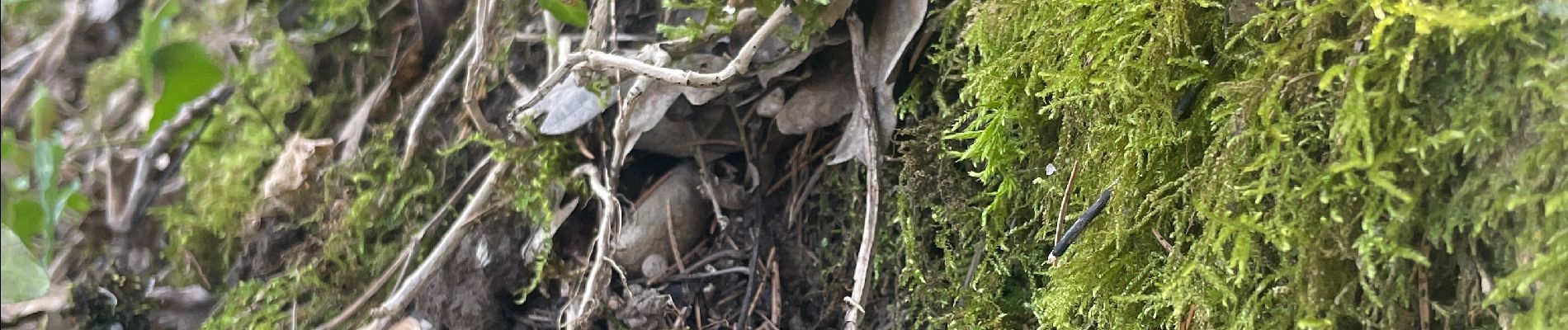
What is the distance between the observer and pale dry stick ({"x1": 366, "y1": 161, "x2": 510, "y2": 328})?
1268mm

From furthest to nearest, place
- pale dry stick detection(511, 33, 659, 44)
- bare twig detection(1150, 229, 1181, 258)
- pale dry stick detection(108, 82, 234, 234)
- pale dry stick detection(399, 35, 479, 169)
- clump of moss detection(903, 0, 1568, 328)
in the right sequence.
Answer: pale dry stick detection(108, 82, 234, 234), pale dry stick detection(399, 35, 479, 169), pale dry stick detection(511, 33, 659, 44), bare twig detection(1150, 229, 1181, 258), clump of moss detection(903, 0, 1568, 328)

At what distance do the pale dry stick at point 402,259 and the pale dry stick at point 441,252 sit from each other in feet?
0.13

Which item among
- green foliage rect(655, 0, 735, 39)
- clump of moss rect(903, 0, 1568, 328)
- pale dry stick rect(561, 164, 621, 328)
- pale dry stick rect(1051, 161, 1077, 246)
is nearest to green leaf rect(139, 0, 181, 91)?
pale dry stick rect(561, 164, 621, 328)

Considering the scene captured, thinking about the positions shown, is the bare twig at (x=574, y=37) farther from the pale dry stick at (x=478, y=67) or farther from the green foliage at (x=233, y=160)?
the green foliage at (x=233, y=160)

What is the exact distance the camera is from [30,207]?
4.30 feet

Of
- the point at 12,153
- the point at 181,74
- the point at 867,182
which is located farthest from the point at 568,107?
the point at 12,153

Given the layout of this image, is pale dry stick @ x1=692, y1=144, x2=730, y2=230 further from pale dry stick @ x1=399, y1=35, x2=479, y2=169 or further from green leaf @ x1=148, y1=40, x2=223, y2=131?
green leaf @ x1=148, y1=40, x2=223, y2=131

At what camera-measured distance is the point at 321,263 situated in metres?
1.46

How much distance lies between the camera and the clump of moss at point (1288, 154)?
538 millimetres

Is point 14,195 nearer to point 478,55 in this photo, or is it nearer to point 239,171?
point 239,171

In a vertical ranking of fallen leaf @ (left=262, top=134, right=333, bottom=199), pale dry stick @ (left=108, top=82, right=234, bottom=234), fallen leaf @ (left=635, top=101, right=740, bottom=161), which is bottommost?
pale dry stick @ (left=108, top=82, right=234, bottom=234)

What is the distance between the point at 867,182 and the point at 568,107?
1.72 ft

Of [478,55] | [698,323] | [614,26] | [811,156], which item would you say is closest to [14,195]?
[478,55]

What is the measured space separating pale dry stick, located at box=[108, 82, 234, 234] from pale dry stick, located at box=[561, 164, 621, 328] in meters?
1.12
